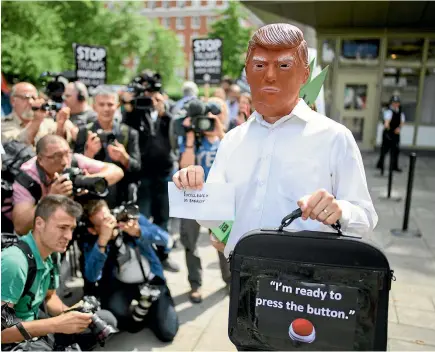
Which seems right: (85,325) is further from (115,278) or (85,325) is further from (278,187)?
(278,187)

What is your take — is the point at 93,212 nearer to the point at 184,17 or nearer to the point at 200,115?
the point at 200,115

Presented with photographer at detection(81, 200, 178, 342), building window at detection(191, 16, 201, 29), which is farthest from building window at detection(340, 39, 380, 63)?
building window at detection(191, 16, 201, 29)

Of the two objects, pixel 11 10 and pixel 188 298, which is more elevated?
pixel 11 10

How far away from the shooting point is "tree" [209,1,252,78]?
102 feet

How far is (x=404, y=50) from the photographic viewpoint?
12.1 m

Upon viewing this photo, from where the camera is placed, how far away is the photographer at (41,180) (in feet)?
9.83

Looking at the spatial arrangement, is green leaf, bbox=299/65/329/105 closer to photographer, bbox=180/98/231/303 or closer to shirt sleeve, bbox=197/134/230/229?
shirt sleeve, bbox=197/134/230/229

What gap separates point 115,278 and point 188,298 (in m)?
0.82

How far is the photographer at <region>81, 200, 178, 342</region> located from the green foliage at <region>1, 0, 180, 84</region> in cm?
1176

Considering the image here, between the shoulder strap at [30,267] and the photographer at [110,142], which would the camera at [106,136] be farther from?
the shoulder strap at [30,267]

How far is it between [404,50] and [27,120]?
10.9 m

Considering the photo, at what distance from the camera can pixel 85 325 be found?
251 centimetres

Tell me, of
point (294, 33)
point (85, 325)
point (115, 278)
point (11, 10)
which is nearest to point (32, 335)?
point (85, 325)

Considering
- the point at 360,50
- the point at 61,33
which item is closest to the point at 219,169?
the point at 360,50
